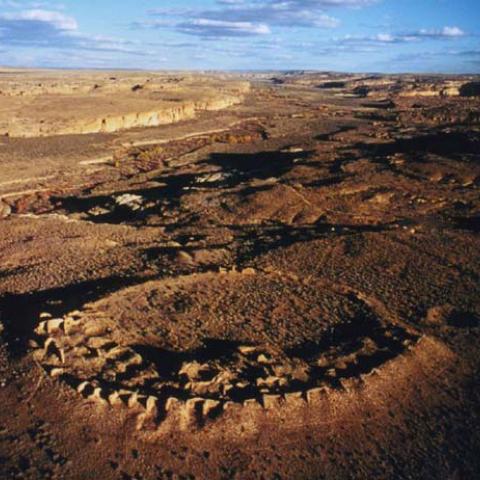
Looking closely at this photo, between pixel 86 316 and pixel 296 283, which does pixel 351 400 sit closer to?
pixel 296 283

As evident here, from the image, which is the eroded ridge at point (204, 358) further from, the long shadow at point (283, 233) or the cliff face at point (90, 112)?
the cliff face at point (90, 112)

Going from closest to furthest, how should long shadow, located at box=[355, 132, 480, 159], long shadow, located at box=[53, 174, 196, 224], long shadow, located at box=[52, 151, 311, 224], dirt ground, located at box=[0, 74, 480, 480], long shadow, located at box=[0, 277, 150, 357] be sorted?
dirt ground, located at box=[0, 74, 480, 480]
long shadow, located at box=[0, 277, 150, 357]
long shadow, located at box=[53, 174, 196, 224]
long shadow, located at box=[52, 151, 311, 224]
long shadow, located at box=[355, 132, 480, 159]

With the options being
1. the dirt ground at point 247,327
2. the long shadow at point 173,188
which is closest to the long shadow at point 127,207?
the long shadow at point 173,188

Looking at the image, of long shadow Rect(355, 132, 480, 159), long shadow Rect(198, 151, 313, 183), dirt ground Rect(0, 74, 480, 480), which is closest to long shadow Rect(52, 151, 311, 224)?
long shadow Rect(198, 151, 313, 183)

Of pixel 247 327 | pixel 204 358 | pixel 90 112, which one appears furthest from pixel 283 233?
pixel 90 112

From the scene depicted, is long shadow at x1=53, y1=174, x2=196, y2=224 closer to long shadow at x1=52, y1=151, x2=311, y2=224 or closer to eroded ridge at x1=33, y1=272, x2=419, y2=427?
long shadow at x1=52, y1=151, x2=311, y2=224
